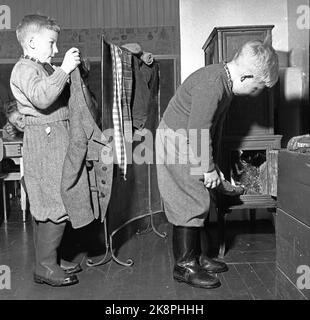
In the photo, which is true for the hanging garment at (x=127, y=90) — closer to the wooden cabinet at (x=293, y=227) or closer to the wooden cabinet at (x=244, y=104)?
the wooden cabinet at (x=244, y=104)

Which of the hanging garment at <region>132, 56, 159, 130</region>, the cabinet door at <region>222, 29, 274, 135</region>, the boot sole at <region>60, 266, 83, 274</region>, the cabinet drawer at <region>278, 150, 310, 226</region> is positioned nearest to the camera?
the cabinet drawer at <region>278, 150, 310, 226</region>

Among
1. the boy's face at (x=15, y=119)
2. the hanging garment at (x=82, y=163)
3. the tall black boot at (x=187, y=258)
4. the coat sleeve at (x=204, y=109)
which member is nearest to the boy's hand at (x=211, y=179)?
the coat sleeve at (x=204, y=109)

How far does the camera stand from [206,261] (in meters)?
2.55

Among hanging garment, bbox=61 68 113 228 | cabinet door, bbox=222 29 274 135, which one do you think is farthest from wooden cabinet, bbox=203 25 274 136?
hanging garment, bbox=61 68 113 228

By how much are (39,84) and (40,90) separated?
0.11 feet

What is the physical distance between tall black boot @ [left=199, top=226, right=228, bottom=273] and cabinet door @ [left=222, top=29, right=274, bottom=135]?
0.69 meters

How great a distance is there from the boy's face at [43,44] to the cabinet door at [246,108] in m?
1.13

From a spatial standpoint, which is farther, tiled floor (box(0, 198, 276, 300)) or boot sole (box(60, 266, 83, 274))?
boot sole (box(60, 266, 83, 274))

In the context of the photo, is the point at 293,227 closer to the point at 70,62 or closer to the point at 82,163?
the point at 82,163

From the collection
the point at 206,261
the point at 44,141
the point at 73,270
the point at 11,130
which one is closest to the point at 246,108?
the point at 206,261

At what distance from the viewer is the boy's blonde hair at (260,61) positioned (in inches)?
82.1

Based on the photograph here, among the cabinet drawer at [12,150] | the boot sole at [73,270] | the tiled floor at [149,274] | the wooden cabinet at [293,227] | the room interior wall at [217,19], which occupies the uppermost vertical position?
the room interior wall at [217,19]

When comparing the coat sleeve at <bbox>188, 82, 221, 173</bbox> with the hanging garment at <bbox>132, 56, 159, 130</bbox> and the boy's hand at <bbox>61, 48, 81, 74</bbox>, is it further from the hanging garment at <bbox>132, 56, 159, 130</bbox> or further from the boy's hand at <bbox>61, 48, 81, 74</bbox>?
the hanging garment at <bbox>132, 56, 159, 130</bbox>

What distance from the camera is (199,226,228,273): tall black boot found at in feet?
8.24
